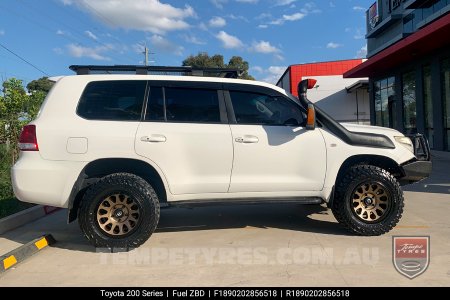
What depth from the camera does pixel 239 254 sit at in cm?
452

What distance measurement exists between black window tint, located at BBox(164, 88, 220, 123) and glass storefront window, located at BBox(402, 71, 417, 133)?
16136mm

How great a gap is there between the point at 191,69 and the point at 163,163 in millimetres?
1351

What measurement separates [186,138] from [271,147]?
1025mm

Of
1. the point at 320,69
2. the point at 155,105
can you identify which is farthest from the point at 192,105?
the point at 320,69

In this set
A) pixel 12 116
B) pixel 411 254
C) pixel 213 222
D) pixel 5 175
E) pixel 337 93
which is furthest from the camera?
pixel 337 93

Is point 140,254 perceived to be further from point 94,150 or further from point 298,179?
point 298,179

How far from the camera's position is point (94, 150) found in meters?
4.60

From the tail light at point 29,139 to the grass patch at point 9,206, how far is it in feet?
7.14

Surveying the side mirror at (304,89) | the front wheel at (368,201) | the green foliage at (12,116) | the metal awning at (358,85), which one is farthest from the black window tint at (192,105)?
the metal awning at (358,85)

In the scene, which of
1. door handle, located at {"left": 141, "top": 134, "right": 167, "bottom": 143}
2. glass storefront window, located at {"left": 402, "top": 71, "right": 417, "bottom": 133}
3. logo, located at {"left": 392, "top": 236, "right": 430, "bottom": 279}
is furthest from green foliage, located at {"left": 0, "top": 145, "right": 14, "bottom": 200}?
glass storefront window, located at {"left": 402, "top": 71, "right": 417, "bottom": 133}

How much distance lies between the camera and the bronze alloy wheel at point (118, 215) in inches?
184

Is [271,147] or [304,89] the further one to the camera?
[304,89]

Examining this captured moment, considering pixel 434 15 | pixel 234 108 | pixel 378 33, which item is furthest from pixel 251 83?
pixel 378 33
